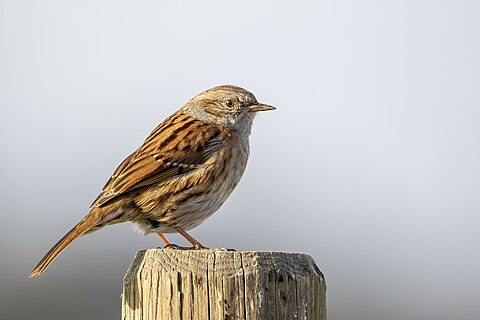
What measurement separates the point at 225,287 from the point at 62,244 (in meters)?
2.27

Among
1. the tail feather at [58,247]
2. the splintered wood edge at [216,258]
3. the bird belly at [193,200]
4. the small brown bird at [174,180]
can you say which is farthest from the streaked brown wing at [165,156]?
the splintered wood edge at [216,258]

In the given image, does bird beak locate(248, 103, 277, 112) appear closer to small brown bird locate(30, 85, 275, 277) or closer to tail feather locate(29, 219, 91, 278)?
small brown bird locate(30, 85, 275, 277)

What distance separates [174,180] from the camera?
7.58 meters

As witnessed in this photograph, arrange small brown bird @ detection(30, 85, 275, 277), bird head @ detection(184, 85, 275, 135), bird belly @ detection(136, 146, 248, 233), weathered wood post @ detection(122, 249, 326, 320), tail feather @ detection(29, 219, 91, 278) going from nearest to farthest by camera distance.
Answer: weathered wood post @ detection(122, 249, 326, 320)
tail feather @ detection(29, 219, 91, 278)
small brown bird @ detection(30, 85, 275, 277)
bird belly @ detection(136, 146, 248, 233)
bird head @ detection(184, 85, 275, 135)

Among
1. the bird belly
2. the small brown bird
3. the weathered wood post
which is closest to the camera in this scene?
→ the weathered wood post

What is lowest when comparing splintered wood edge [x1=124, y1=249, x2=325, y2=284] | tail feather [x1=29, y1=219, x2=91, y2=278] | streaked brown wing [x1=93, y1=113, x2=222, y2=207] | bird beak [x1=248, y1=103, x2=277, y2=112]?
tail feather [x1=29, y1=219, x2=91, y2=278]

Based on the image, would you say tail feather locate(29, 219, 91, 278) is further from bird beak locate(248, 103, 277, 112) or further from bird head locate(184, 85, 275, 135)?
bird beak locate(248, 103, 277, 112)

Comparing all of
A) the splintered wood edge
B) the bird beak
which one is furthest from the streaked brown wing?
the splintered wood edge

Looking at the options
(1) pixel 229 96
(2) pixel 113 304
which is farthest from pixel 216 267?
(2) pixel 113 304

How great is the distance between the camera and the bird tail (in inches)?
260

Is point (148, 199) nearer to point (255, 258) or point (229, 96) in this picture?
point (229, 96)

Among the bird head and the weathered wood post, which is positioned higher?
the bird head

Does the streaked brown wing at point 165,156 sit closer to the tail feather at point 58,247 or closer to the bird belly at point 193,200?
the bird belly at point 193,200

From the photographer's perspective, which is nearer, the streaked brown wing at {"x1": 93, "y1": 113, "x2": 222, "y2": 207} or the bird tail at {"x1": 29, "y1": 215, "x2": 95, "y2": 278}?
the bird tail at {"x1": 29, "y1": 215, "x2": 95, "y2": 278}
